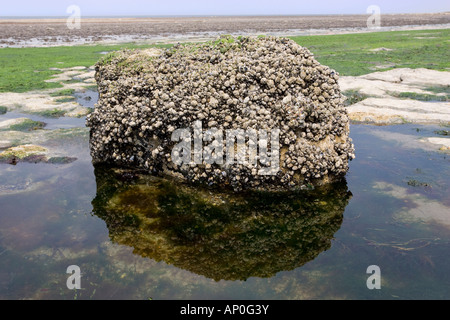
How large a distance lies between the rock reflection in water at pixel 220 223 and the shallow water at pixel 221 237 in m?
0.02

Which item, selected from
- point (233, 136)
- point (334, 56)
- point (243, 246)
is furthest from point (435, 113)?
point (334, 56)

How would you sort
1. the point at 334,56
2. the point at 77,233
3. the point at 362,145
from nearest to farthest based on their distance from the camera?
the point at 77,233
the point at 362,145
the point at 334,56

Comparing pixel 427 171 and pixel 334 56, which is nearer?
pixel 427 171

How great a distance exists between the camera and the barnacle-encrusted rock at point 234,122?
24.7 feet

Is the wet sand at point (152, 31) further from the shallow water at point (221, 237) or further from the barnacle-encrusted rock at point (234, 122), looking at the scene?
the shallow water at point (221, 237)

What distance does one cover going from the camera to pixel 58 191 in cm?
754

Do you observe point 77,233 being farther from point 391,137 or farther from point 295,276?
point 391,137

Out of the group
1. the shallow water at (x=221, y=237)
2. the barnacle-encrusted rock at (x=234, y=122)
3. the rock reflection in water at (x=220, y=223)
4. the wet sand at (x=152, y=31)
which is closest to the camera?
the shallow water at (x=221, y=237)

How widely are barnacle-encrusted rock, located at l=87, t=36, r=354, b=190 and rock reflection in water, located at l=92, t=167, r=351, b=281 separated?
1.45 ft

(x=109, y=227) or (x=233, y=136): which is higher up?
(x=233, y=136)

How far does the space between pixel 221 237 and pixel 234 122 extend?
2.65m

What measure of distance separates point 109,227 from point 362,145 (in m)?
6.73

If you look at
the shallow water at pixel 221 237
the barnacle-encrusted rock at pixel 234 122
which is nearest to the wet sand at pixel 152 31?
the barnacle-encrusted rock at pixel 234 122

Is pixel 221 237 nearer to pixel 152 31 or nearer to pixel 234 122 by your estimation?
pixel 234 122
